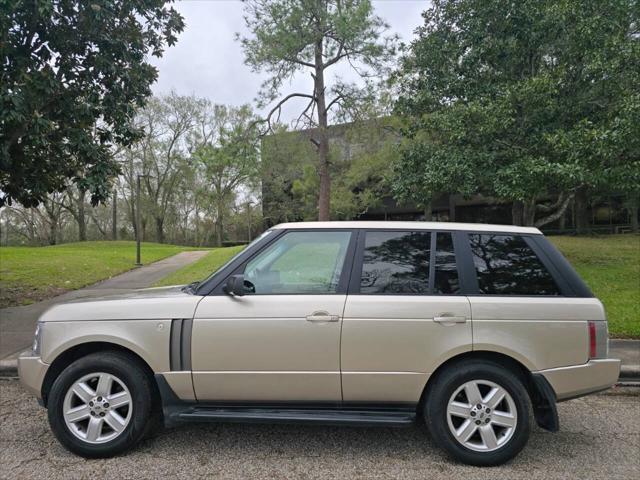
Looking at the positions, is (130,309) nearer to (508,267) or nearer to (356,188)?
(508,267)

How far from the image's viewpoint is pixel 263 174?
100.0ft

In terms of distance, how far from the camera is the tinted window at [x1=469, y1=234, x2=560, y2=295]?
325cm

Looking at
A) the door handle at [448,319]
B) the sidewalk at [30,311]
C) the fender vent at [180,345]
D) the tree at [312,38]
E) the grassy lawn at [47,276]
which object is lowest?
the sidewalk at [30,311]

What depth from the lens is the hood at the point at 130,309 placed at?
321 cm

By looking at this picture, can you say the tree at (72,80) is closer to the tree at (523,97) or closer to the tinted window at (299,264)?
the tinted window at (299,264)

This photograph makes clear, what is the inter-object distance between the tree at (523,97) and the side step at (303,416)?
6.69m

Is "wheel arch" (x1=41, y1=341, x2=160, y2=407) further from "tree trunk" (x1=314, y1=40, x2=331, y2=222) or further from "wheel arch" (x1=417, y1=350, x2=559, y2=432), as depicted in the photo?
"tree trunk" (x1=314, y1=40, x2=331, y2=222)

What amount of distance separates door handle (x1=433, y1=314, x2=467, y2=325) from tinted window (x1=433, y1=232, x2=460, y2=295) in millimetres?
195

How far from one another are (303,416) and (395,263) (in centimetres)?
133

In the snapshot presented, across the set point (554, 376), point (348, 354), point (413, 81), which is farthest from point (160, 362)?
point (413, 81)

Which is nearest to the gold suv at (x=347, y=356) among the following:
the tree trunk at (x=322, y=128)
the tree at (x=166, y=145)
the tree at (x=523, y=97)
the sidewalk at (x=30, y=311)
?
the sidewalk at (x=30, y=311)

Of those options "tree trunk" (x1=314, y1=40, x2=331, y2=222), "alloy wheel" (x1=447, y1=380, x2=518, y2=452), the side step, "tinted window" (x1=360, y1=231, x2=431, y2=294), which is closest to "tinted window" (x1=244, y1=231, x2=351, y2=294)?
"tinted window" (x1=360, y1=231, x2=431, y2=294)

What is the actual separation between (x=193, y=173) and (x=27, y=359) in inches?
1531

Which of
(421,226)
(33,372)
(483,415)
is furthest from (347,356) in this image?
(33,372)
